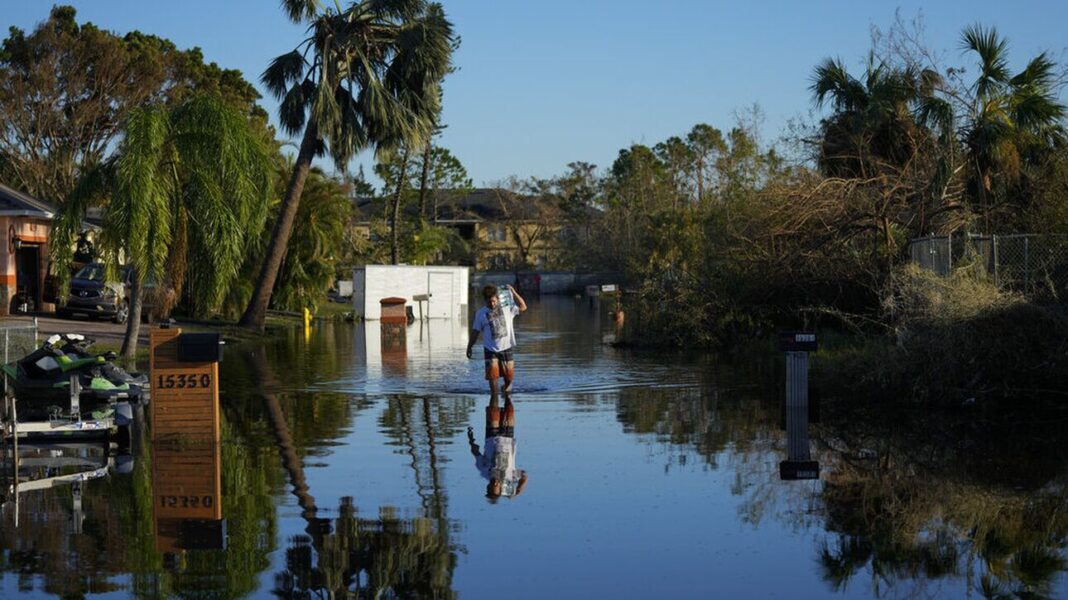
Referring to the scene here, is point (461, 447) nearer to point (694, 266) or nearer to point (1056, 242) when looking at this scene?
point (1056, 242)

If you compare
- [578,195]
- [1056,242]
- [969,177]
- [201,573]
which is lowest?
[201,573]

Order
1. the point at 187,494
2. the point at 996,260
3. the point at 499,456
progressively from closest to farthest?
the point at 187,494
the point at 499,456
the point at 996,260

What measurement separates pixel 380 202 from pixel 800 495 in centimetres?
8759

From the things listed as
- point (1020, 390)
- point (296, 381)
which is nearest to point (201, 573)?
point (1020, 390)

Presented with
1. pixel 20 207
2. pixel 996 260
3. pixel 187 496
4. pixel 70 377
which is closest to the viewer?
pixel 187 496

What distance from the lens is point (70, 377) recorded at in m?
16.4

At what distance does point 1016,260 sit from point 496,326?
25.3ft

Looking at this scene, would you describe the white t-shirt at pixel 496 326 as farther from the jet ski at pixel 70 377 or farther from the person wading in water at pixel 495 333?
the jet ski at pixel 70 377

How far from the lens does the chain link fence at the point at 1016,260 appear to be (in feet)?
59.6

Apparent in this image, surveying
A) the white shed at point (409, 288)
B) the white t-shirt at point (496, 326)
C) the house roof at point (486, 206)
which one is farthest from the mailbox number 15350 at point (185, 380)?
Result: the house roof at point (486, 206)

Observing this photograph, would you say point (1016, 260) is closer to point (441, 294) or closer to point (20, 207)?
point (20, 207)

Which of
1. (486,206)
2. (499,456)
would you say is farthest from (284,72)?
(486,206)

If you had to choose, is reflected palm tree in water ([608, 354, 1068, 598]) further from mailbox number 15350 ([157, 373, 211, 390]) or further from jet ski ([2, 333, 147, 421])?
jet ski ([2, 333, 147, 421])

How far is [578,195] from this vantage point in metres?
113
